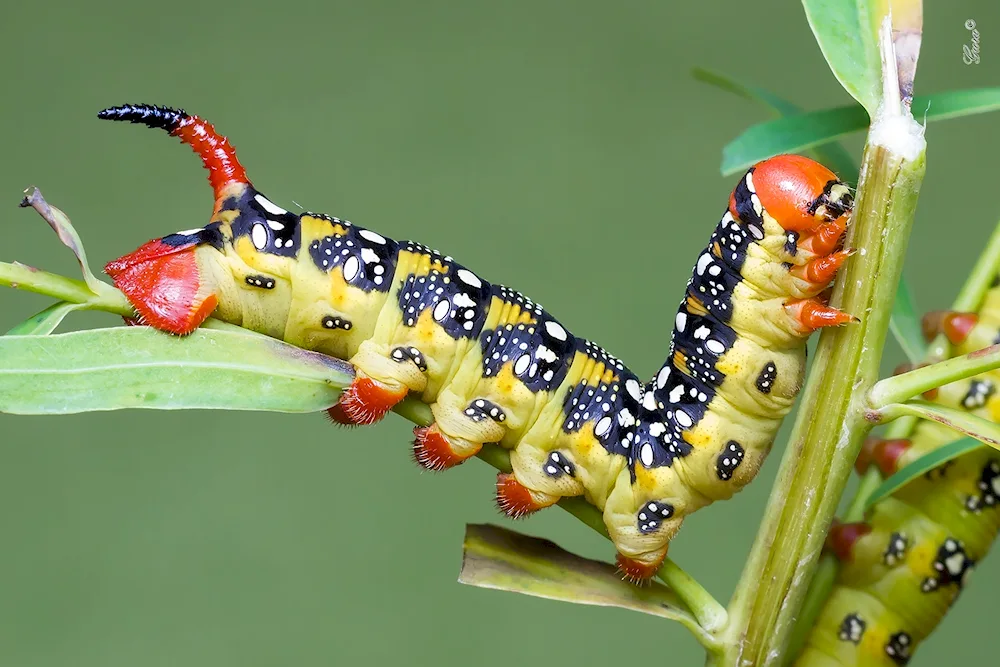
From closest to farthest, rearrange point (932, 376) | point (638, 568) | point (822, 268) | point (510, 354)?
point (932, 376) → point (822, 268) → point (638, 568) → point (510, 354)

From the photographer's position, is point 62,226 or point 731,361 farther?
point 731,361

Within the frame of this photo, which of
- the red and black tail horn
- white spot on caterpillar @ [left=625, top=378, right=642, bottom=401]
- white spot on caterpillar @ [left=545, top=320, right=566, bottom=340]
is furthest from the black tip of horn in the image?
white spot on caterpillar @ [left=625, top=378, right=642, bottom=401]

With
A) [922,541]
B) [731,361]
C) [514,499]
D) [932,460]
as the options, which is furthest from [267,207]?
[922,541]

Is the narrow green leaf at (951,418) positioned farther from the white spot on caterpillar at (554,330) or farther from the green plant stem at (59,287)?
the green plant stem at (59,287)

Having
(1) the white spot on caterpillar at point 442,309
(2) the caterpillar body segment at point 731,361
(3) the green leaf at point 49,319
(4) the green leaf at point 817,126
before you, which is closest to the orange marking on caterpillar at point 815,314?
(2) the caterpillar body segment at point 731,361

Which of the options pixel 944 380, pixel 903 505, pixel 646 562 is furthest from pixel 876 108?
pixel 903 505

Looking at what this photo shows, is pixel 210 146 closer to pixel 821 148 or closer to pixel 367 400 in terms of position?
pixel 367 400
